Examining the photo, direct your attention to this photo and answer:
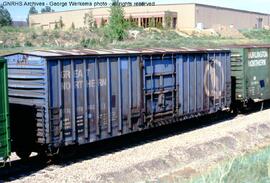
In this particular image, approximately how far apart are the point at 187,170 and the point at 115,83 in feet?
13.2

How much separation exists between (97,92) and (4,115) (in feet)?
11.1

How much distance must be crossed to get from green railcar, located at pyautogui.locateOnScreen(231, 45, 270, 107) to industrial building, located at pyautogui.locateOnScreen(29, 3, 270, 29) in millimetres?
63053

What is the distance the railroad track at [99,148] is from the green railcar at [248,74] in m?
1.60

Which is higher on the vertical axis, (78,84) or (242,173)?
(78,84)

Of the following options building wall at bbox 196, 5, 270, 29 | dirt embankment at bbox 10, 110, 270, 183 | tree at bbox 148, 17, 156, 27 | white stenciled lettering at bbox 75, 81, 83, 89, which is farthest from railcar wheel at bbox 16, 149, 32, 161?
building wall at bbox 196, 5, 270, 29

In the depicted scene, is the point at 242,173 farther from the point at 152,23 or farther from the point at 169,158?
the point at 152,23

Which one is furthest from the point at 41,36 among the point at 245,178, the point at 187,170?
the point at 245,178

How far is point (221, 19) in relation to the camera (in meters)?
108

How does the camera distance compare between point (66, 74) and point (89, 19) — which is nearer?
point (66, 74)

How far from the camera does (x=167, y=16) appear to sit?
297 ft

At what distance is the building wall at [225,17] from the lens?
9725 centimetres

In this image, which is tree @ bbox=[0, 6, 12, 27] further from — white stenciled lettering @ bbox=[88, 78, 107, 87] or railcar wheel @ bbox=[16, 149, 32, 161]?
railcar wheel @ bbox=[16, 149, 32, 161]

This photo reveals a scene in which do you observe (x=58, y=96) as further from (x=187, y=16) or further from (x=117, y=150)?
(x=187, y=16)

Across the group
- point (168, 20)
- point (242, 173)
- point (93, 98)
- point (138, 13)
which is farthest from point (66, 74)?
point (138, 13)
